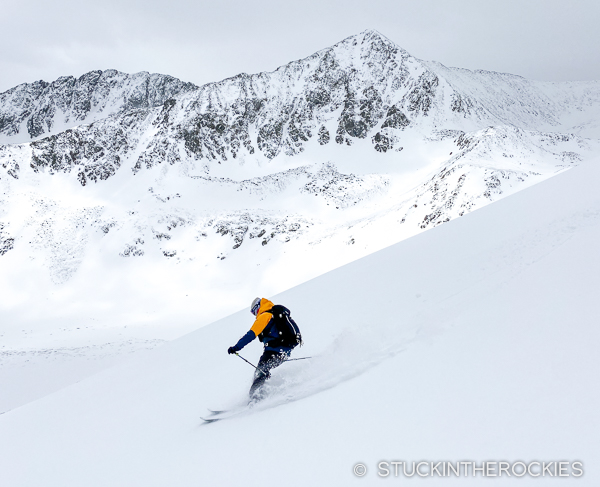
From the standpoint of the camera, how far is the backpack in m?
5.48

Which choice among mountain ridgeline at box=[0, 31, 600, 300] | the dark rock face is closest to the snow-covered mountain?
mountain ridgeline at box=[0, 31, 600, 300]

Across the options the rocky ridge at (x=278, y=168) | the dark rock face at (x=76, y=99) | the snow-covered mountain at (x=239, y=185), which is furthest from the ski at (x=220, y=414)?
the dark rock face at (x=76, y=99)

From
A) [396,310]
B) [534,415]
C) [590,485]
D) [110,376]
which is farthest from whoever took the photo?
[110,376]

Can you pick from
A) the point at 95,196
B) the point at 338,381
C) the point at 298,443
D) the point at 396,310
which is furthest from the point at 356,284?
the point at 95,196

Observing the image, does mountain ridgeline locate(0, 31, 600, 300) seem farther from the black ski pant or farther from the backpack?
the black ski pant

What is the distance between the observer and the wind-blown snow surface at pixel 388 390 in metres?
2.97

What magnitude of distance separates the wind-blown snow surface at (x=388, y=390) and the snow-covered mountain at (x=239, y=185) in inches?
930

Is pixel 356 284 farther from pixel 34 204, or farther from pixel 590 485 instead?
pixel 34 204

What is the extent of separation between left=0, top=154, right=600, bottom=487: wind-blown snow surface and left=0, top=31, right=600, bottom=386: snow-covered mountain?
23.6 m

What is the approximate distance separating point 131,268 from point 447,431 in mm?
48237

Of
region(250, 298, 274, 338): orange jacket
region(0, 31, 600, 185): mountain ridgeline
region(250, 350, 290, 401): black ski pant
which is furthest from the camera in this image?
region(0, 31, 600, 185): mountain ridgeline

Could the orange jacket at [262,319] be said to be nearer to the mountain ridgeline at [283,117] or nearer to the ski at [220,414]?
the ski at [220,414]

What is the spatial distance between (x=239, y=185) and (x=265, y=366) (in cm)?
6055

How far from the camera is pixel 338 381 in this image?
463 centimetres
